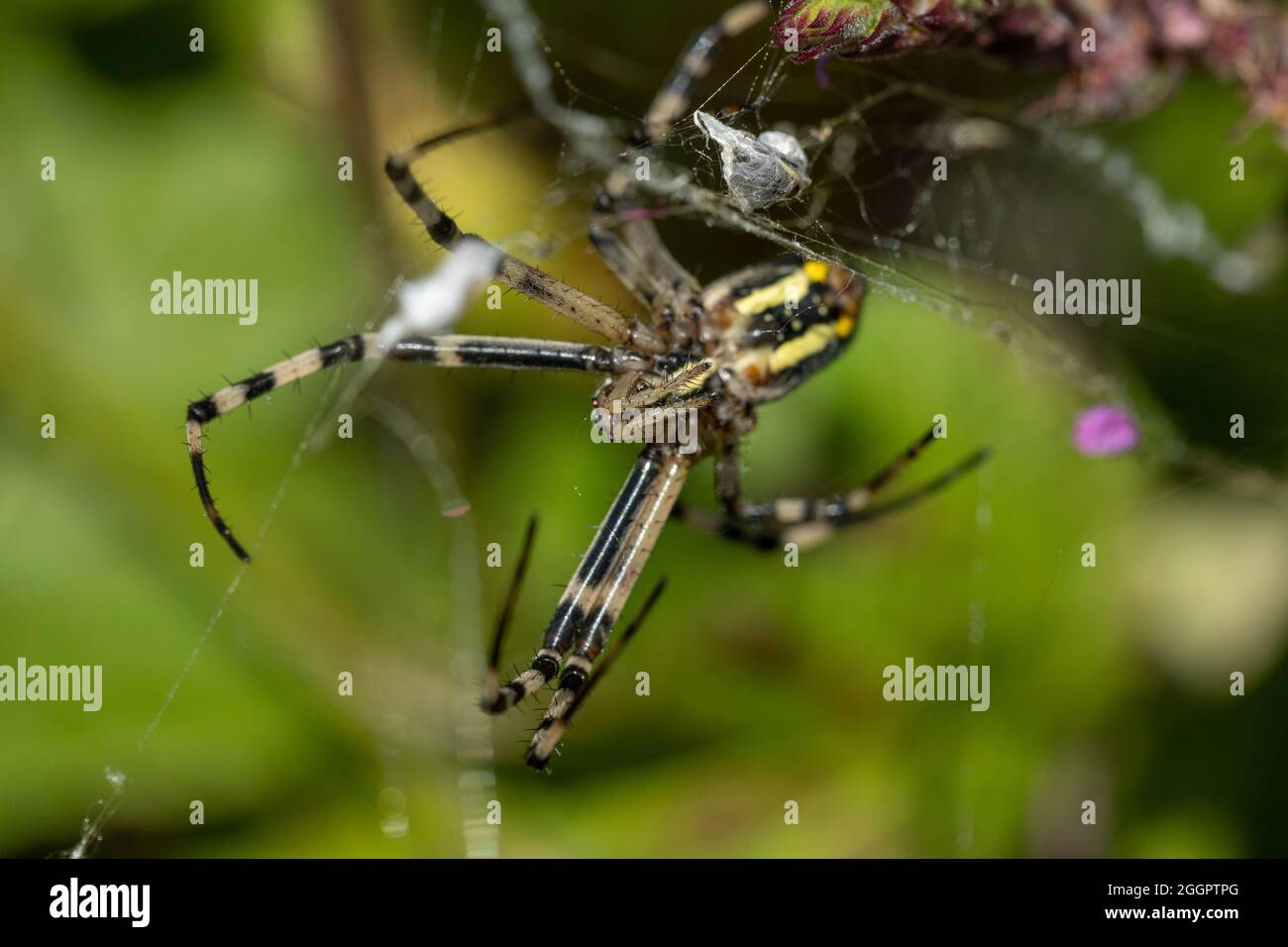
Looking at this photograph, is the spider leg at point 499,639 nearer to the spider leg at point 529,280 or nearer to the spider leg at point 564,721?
the spider leg at point 564,721

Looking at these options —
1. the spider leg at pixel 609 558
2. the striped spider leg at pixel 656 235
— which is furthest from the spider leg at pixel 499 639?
the striped spider leg at pixel 656 235

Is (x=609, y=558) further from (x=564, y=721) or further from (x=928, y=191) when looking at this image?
(x=928, y=191)

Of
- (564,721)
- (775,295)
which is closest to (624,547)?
(564,721)

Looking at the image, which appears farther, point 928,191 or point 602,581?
point 928,191

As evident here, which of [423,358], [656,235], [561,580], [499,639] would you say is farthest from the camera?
[561,580]

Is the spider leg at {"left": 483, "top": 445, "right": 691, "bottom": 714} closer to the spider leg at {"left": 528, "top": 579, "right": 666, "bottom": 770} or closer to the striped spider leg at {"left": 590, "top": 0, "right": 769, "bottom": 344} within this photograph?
the spider leg at {"left": 528, "top": 579, "right": 666, "bottom": 770}

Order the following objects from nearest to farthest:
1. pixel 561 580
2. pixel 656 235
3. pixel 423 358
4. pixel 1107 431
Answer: pixel 423 358 < pixel 656 235 < pixel 1107 431 < pixel 561 580

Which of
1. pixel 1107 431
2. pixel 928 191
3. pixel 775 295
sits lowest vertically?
pixel 1107 431

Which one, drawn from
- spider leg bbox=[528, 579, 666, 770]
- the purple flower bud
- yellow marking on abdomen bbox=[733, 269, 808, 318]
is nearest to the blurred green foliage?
the purple flower bud
